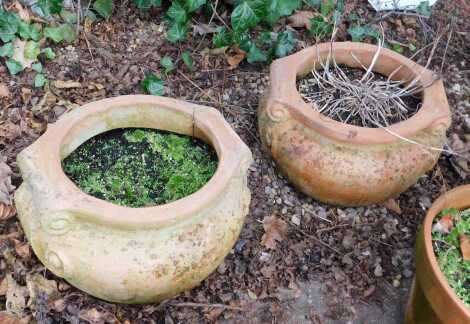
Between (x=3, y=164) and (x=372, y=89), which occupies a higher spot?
(x=372, y=89)

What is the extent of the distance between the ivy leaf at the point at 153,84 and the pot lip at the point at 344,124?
2.06ft

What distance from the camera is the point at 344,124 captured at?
2.33 meters

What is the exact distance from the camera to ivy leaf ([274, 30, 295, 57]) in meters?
3.10

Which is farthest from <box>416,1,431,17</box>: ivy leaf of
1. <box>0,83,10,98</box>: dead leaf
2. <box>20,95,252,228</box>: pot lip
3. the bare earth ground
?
<box>0,83,10,98</box>: dead leaf

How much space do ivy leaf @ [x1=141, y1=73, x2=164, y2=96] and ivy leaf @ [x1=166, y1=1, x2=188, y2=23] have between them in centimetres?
36

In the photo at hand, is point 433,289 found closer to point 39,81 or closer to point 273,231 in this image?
point 273,231

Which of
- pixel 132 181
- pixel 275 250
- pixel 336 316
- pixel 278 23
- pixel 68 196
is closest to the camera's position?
pixel 68 196

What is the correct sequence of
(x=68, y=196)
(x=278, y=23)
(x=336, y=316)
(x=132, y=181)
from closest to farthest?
(x=68, y=196), (x=132, y=181), (x=336, y=316), (x=278, y=23)

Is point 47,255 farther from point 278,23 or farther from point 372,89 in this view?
point 278,23

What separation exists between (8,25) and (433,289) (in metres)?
2.41

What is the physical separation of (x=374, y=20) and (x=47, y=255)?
8.40ft

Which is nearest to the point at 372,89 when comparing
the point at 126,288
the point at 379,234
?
the point at 379,234

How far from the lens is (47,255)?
1866 mm

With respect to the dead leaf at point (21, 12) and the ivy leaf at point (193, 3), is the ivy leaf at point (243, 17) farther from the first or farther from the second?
the dead leaf at point (21, 12)
